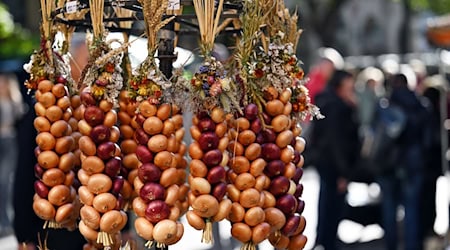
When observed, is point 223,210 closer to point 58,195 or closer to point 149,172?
point 149,172

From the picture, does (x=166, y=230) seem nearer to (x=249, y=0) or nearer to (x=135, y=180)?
(x=135, y=180)

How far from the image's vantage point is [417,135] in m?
6.08

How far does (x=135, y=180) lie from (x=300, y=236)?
23.7 inches

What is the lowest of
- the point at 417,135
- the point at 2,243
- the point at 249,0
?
the point at 2,243

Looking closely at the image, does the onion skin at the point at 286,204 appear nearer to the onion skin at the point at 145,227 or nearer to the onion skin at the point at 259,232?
the onion skin at the point at 259,232

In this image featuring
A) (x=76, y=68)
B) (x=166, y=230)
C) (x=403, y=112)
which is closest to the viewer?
(x=166, y=230)

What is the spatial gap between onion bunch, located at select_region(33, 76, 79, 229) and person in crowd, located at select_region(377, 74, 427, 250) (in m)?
3.76

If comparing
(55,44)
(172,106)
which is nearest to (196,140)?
(172,106)

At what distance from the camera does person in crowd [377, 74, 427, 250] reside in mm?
6074

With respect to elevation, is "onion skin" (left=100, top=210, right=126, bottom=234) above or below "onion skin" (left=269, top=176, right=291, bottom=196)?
below

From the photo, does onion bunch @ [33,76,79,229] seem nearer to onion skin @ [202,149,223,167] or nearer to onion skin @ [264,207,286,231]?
onion skin @ [202,149,223,167]

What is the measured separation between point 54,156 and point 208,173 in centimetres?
52

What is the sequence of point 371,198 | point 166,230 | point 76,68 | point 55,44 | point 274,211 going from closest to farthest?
point 166,230 < point 274,211 < point 55,44 < point 76,68 < point 371,198

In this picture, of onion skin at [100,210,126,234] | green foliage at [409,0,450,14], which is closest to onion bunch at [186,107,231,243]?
onion skin at [100,210,126,234]
